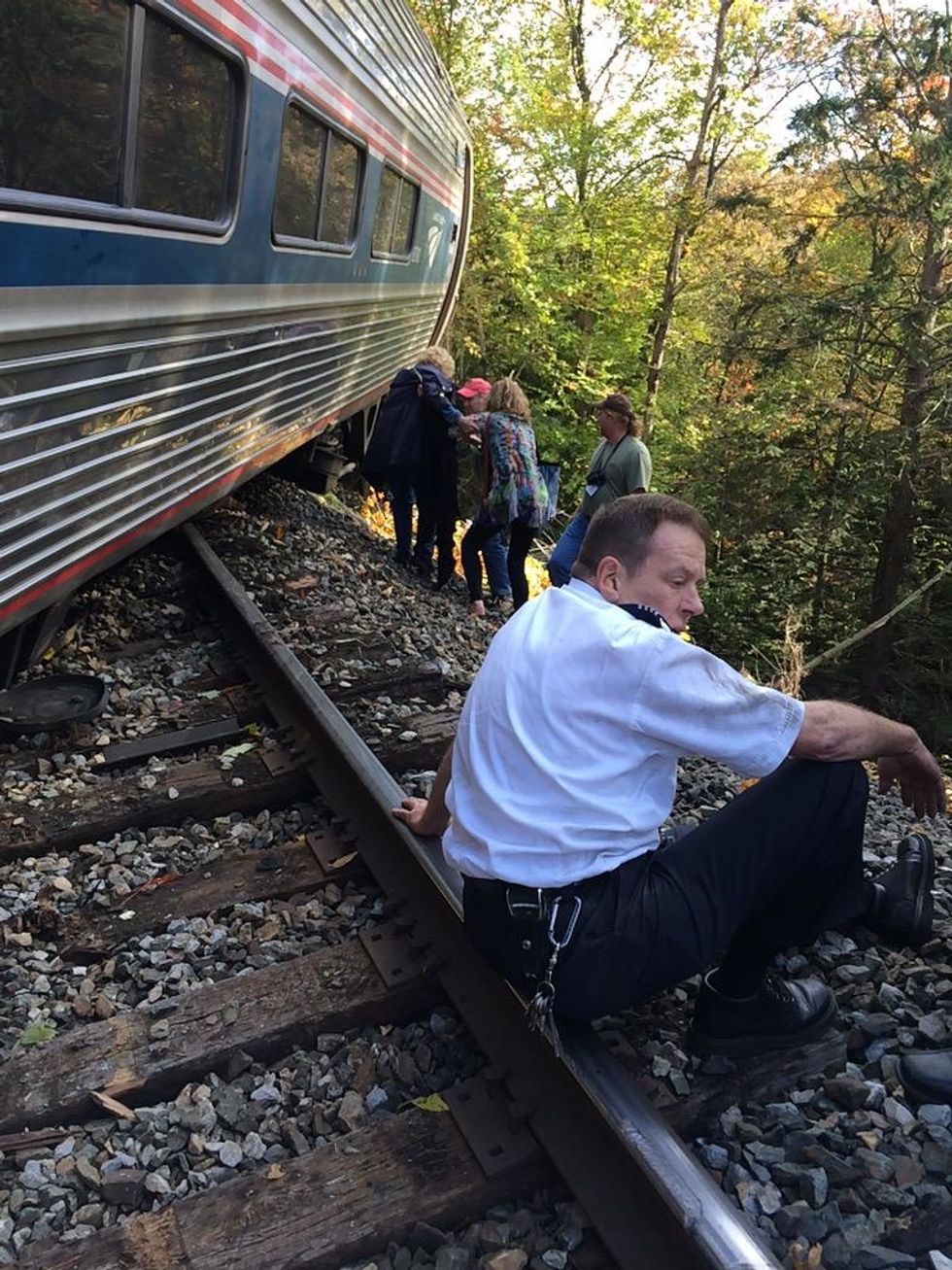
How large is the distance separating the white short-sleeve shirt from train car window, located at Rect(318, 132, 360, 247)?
4.41m

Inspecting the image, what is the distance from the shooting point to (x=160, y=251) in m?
3.73

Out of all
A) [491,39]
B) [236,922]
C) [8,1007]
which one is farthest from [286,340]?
[491,39]

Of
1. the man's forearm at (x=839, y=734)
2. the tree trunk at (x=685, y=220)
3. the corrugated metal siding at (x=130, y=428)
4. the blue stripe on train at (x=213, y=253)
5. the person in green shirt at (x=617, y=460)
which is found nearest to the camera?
the man's forearm at (x=839, y=734)

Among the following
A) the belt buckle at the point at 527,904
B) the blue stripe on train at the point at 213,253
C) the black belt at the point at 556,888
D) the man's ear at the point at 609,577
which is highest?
the blue stripe on train at the point at 213,253

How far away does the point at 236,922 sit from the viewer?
3080mm

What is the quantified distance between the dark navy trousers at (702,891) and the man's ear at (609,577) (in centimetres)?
52

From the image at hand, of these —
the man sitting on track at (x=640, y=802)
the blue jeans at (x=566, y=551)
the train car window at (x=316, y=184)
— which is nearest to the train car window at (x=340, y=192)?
the train car window at (x=316, y=184)

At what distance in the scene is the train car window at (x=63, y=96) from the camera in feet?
9.04

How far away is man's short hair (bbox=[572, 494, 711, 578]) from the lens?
2258 mm

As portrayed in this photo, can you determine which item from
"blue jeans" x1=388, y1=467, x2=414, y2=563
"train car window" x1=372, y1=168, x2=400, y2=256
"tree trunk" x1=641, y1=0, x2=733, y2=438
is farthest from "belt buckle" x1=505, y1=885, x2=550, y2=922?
"tree trunk" x1=641, y1=0, x2=733, y2=438

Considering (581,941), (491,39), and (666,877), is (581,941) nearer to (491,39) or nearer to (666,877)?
(666,877)

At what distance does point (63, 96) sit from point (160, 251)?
766 millimetres

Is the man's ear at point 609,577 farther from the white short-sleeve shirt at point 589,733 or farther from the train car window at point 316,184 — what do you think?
the train car window at point 316,184

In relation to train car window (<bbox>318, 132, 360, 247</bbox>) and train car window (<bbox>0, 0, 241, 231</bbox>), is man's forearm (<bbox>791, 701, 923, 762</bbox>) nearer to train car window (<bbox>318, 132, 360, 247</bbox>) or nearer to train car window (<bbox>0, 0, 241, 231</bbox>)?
train car window (<bbox>0, 0, 241, 231</bbox>)
